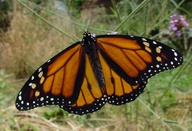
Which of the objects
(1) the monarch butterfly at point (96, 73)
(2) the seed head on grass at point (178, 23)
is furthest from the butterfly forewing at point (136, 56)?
(2) the seed head on grass at point (178, 23)

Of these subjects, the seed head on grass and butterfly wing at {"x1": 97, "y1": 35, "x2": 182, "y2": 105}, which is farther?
the seed head on grass

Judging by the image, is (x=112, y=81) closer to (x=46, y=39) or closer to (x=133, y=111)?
(x=133, y=111)


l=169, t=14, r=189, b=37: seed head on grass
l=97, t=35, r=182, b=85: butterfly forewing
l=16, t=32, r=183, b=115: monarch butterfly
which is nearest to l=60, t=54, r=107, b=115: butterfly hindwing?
l=16, t=32, r=183, b=115: monarch butterfly

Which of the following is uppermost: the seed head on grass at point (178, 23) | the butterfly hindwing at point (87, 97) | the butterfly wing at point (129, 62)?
the seed head on grass at point (178, 23)

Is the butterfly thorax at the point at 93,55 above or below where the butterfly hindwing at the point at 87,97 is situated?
above

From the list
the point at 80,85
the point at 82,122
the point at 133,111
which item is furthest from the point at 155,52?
the point at 82,122

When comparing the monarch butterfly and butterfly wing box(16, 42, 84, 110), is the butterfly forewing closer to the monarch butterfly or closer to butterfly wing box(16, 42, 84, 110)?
the monarch butterfly

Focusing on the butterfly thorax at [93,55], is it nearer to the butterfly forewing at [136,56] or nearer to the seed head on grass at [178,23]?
the butterfly forewing at [136,56]

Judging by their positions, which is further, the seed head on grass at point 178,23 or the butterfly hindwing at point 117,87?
the seed head on grass at point 178,23
